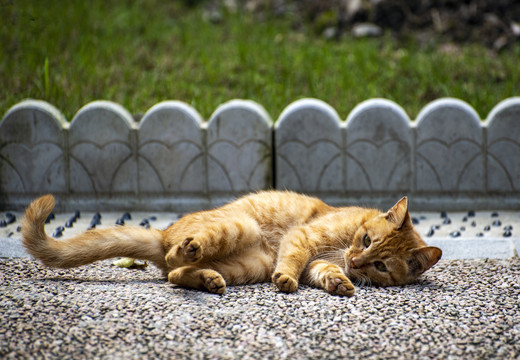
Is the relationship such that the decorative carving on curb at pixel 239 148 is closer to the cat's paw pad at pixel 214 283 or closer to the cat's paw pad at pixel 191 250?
the cat's paw pad at pixel 214 283

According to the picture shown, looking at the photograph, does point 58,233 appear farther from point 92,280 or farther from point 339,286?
point 339,286

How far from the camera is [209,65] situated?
708cm

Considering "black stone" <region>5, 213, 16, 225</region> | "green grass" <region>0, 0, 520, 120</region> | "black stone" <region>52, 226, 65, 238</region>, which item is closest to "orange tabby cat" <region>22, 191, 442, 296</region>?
"black stone" <region>52, 226, 65, 238</region>

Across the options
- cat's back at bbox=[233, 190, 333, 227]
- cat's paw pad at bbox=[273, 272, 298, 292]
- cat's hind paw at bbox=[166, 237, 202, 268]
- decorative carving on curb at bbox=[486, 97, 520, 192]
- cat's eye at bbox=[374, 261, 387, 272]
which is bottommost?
cat's paw pad at bbox=[273, 272, 298, 292]

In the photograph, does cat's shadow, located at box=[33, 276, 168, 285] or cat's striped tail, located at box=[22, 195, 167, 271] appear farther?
cat's shadow, located at box=[33, 276, 168, 285]

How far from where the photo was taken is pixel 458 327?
2527 mm

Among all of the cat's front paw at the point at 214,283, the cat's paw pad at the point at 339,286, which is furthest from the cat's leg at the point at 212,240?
the cat's paw pad at the point at 339,286

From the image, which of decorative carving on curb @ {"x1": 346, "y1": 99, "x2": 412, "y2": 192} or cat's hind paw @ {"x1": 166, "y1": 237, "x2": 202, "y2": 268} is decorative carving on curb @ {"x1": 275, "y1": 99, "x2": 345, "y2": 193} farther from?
cat's hind paw @ {"x1": 166, "y1": 237, "x2": 202, "y2": 268}

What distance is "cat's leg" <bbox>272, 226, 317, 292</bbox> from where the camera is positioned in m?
2.93

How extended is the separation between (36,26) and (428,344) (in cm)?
671

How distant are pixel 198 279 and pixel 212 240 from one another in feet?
0.69

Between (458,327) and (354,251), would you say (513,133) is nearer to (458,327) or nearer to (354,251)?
(354,251)

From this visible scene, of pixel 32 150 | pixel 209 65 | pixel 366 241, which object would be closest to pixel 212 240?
pixel 366 241

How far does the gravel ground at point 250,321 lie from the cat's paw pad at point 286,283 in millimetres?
45
